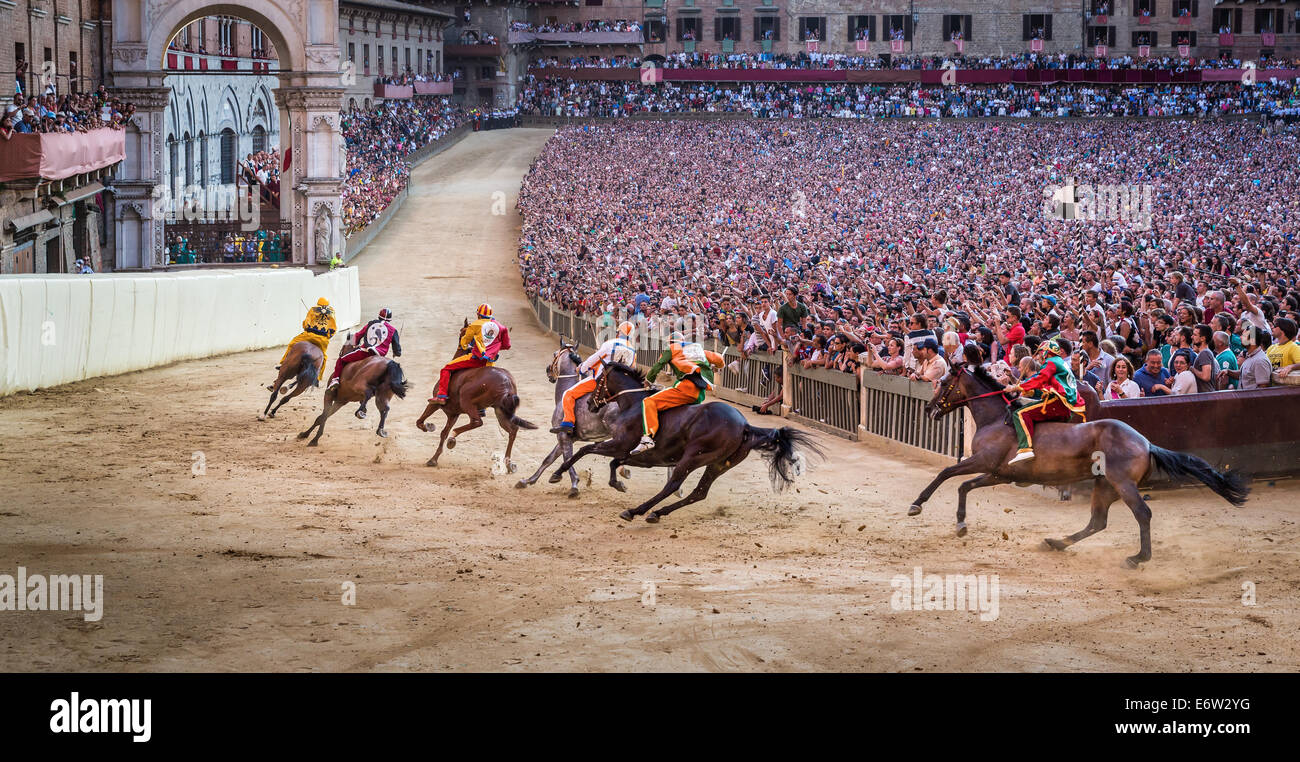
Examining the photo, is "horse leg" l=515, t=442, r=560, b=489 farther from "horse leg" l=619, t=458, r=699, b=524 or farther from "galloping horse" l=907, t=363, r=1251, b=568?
"galloping horse" l=907, t=363, r=1251, b=568

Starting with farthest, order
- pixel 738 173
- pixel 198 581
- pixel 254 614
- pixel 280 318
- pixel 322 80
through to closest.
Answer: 1. pixel 738 173
2. pixel 322 80
3. pixel 280 318
4. pixel 198 581
5. pixel 254 614

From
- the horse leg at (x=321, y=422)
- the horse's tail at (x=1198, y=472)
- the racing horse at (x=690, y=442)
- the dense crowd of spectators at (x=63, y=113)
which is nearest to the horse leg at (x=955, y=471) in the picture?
the racing horse at (x=690, y=442)

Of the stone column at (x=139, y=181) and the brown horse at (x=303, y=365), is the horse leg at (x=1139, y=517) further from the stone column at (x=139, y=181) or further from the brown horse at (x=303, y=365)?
the stone column at (x=139, y=181)

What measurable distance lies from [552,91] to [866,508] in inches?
2724

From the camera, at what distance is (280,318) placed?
27656 mm

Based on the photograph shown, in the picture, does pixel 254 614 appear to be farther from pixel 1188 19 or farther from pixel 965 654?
pixel 1188 19

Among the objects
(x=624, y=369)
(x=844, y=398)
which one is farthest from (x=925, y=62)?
(x=624, y=369)

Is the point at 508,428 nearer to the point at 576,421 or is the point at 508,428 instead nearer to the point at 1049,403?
the point at 576,421

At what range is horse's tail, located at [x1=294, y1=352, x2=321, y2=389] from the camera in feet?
57.4

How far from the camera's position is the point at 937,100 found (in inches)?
2810

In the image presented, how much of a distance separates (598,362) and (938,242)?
880 inches

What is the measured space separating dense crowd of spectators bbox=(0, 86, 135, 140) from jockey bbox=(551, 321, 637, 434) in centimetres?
1514

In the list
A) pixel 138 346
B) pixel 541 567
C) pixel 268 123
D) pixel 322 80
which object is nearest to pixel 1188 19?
pixel 268 123

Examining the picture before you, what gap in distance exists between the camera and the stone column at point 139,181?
36188 mm
